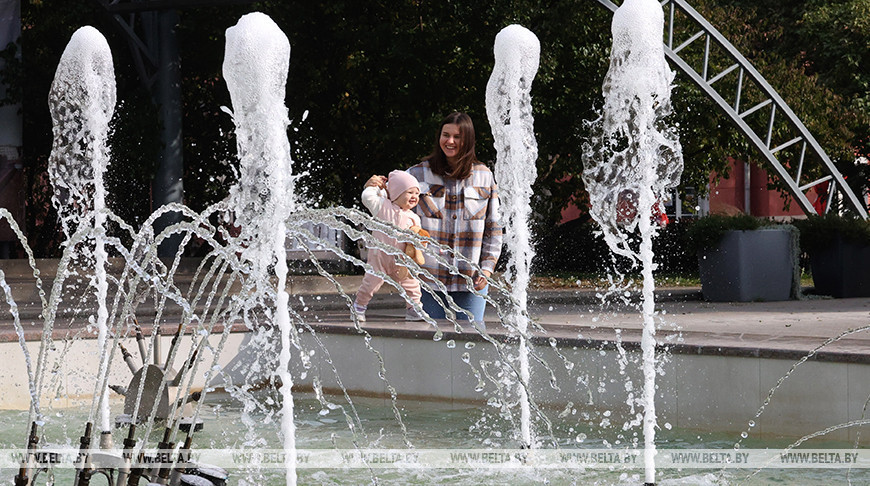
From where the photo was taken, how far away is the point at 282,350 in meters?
3.93

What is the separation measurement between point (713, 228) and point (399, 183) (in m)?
5.63

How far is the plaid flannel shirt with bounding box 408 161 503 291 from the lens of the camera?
22.8 ft

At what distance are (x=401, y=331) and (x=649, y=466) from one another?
2.91 m

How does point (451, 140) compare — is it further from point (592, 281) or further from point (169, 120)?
point (169, 120)

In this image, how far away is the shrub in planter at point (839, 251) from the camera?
12352 mm

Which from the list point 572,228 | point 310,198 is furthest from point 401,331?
point 572,228

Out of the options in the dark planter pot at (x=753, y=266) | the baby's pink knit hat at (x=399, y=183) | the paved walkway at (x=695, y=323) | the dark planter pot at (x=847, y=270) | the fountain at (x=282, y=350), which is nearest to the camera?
the fountain at (x=282, y=350)

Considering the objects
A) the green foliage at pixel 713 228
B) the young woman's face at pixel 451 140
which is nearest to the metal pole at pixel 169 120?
the green foliage at pixel 713 228

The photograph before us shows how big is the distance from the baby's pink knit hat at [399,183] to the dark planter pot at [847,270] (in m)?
6.67

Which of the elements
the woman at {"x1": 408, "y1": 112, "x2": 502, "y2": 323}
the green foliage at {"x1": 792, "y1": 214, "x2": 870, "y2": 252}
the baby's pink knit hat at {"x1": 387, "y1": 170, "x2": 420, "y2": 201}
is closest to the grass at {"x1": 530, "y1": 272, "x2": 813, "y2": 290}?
the green foliage at {"x1": 792, "y1": 214, "x2": 870, "y2": 252}

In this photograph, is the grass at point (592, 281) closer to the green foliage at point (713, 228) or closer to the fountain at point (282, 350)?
the green foliage at point (713, 228)

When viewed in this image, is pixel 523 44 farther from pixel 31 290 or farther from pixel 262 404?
pixel 31 290

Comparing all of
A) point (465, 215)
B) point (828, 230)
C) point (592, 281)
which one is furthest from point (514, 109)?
point (592, 281)

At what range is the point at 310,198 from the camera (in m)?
18.9
